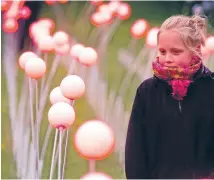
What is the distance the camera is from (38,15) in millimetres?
1234

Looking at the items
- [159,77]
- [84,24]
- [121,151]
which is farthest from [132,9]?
[159,77]

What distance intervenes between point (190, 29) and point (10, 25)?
2.00ft

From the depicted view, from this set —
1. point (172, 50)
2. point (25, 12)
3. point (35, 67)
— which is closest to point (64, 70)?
point (25, 12)

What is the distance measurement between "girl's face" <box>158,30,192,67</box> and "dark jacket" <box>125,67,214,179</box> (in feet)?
0.14

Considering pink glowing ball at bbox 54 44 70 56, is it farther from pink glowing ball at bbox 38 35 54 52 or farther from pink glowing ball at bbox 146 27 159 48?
pink glowing ball at bbox 146 27 159 48

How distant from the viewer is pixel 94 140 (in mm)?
554

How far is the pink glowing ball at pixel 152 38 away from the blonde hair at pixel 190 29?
13.7 inches

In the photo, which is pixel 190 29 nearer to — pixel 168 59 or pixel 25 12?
pixel 168 59

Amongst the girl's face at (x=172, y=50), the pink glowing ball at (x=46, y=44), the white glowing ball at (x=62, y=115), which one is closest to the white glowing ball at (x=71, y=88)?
the white glowing ball at (x=62, y=115)

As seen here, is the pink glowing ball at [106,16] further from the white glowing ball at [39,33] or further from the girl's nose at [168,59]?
→ the girl's nose at [168,59]

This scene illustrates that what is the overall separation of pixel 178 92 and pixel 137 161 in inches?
5.7

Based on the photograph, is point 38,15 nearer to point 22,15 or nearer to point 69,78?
point 22,15

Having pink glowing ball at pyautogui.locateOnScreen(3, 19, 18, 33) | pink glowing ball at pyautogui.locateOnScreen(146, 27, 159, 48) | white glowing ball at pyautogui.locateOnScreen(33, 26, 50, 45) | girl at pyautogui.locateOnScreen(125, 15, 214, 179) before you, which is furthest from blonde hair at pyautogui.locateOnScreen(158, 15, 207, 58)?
pink glowing ball at pyautogui.locateOnScreen(3, 19, 18, 33)

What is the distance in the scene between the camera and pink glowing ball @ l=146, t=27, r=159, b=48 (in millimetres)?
1176
